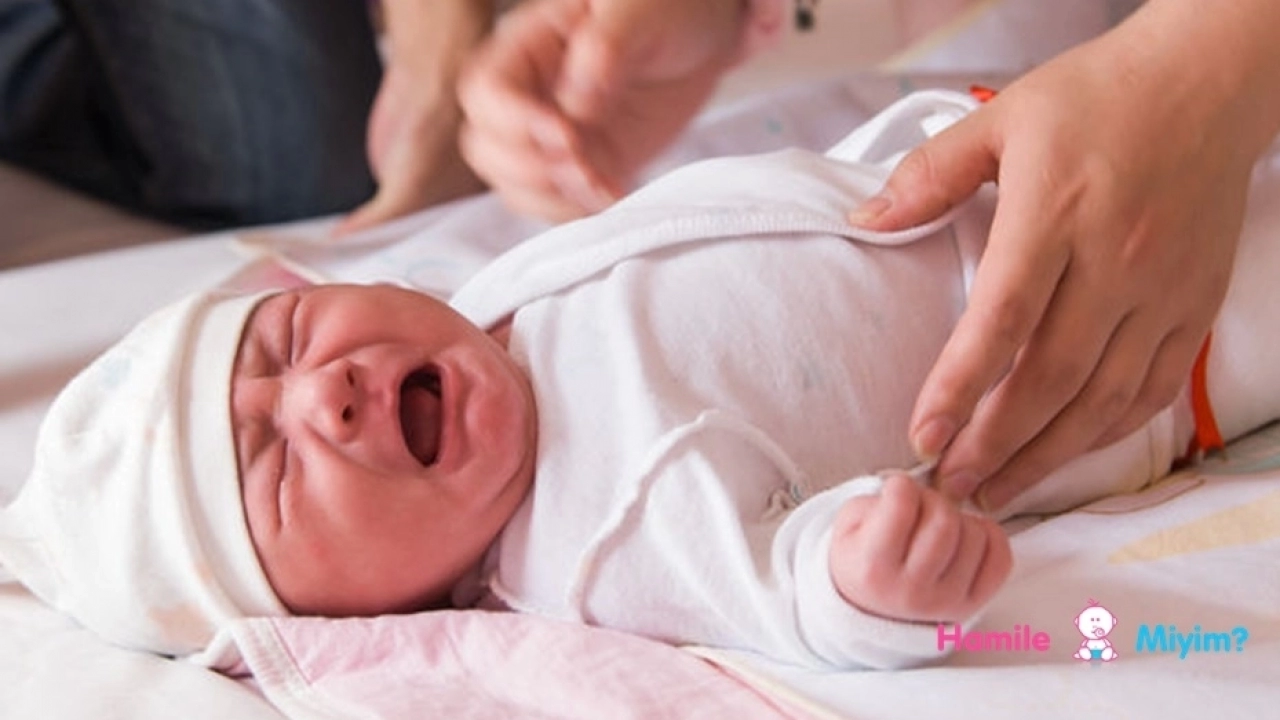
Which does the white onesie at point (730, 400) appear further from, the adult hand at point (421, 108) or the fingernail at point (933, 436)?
the adult hand at point (421, 108)

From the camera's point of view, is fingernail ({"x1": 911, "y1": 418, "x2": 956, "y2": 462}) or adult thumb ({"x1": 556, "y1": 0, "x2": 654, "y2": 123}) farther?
adult thumb ({"x1": 556, "y1": 0, "x2": 654, "y2": 123})

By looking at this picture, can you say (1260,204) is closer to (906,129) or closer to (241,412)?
(906,129)

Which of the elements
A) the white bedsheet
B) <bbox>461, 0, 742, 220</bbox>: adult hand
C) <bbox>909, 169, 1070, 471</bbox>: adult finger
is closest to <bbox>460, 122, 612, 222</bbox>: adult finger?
<bbox>461, 0, 742, 220</bbox>: adult hand

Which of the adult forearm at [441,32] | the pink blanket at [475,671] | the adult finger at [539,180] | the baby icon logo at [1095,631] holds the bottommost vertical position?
the pink blanket at [475,671]

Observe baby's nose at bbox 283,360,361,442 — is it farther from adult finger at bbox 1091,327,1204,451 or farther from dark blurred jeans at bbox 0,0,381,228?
dark blurred jeans at bbox 0,0,381,228

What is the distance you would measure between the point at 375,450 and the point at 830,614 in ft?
0.86

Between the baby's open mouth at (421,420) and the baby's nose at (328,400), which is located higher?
the baby's nose at (328,400)

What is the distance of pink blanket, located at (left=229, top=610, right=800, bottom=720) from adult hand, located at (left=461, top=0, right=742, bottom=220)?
0.38 metres

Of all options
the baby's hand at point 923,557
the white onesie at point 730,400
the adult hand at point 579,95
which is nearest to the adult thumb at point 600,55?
the adult hand at point 579,95

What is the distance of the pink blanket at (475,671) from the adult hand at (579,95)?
0.38 meters

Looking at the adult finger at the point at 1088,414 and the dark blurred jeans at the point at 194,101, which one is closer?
the adult finger at the point at 1088,414

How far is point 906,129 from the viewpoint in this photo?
108 centimetres

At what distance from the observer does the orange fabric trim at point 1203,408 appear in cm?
91

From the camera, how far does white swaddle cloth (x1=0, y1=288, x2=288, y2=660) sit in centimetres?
81
